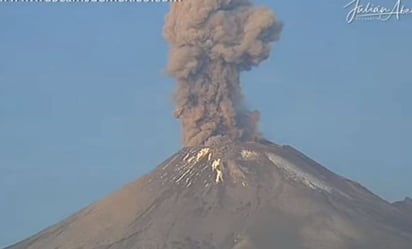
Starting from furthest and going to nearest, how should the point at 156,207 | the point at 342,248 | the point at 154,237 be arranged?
1. the point at 156,207
2. the point at 154,237
3. the point at 342,248

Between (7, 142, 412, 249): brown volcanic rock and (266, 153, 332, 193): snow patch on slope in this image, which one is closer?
(7, 142, 412, 249): brown volcanic rock

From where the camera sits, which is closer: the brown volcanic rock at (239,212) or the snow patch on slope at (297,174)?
the brown volcanic rock at (239,212)

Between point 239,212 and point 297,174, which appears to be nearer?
point 239,212

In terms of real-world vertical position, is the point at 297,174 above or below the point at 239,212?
above

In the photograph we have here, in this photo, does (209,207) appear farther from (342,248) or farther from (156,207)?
(342,248)

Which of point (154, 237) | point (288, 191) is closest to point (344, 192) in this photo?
point (288, 191)
